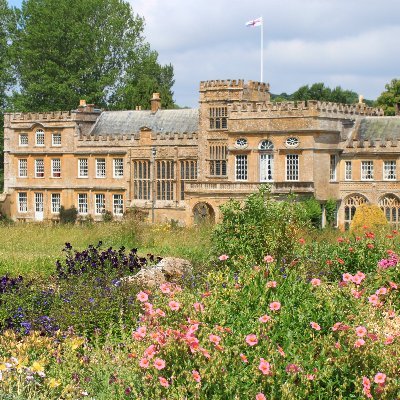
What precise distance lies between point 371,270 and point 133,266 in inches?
187

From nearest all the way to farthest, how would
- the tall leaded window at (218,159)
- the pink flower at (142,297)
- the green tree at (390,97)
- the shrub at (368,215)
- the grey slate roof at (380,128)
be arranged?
the pink flower at (142,297) < the shrub at (368,215) < the grey slate roof at (380,128) < the tall leaded window at (218,159) < the green tree at (390,97)

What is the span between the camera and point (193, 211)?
165 feet

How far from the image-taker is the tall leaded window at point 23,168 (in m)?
61.6

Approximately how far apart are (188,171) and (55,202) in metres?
9.93

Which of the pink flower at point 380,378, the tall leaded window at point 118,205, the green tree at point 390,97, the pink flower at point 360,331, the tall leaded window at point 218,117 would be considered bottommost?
the pink flower at point 380,378

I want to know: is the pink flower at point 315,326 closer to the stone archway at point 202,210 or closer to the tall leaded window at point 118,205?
the stone archway at point 202,210

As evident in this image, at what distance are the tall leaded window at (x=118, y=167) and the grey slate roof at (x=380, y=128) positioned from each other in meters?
14.3

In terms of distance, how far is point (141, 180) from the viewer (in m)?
56.5

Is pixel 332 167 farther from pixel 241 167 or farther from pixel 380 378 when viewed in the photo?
pixel 380 378

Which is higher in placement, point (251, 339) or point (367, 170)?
point (367, 170)

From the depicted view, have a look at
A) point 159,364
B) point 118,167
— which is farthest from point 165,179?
point 159,364

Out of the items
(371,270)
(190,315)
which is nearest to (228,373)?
(190,315)

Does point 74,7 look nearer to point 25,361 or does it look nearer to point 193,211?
point 193,211

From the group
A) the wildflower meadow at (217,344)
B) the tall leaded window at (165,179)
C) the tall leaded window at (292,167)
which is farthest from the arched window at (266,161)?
the wildflower meadow at (217,344)
